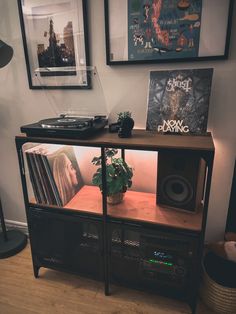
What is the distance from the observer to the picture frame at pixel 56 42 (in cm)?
139

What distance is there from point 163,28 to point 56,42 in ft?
2.16

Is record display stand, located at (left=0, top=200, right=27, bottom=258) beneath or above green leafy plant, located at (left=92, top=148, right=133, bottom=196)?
beneath

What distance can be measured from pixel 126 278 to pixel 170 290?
0.84ft

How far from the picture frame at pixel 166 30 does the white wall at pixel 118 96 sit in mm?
45

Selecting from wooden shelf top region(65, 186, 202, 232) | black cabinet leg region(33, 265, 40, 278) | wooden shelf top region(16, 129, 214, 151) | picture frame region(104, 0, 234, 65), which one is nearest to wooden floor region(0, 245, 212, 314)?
black cabinet leg region(33, 265, 40, 278)

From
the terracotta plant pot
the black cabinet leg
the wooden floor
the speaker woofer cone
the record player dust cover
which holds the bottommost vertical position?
the wooden floor

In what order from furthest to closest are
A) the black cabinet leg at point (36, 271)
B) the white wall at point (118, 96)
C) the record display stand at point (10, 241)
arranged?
the record display stand at point (10, 241) → the black cabinet leg at point (36, 271) → the white wall at point (118, 96)

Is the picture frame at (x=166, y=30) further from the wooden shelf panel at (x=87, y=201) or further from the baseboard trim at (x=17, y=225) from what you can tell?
the baseboard trim at (x=17, y=225)

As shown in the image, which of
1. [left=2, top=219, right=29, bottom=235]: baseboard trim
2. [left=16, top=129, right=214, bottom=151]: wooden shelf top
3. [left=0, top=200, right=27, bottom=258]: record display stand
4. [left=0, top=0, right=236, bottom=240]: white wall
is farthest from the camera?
[left=2, top=219, right=29, bottom=235]: baseboard trim

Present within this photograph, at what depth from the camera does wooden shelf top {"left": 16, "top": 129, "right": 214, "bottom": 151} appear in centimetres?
106

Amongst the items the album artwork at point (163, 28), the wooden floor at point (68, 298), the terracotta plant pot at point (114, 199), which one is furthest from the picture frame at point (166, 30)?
the wooden floor at point (68, 298)

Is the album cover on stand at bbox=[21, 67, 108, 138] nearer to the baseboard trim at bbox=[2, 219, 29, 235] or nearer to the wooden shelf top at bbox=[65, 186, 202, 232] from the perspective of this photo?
the wooden shelf top at bbox=[65, 186, 202, 232]

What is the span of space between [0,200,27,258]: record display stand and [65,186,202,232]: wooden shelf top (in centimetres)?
74

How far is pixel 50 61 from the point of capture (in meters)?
1.51
